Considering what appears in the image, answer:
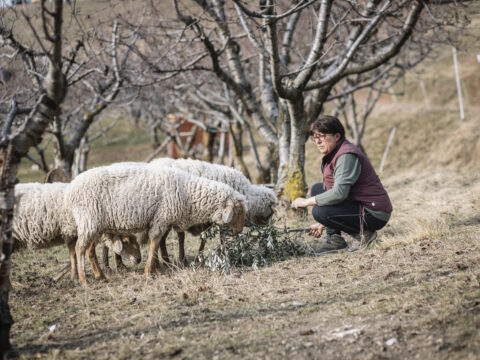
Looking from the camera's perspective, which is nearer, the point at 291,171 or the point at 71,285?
the point at 71,285

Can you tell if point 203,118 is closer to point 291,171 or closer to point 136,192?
point 291,171

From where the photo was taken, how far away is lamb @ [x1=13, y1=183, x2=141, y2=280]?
597 centimetres

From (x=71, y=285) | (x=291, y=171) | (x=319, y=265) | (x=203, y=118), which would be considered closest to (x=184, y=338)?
(x=319, y=265)

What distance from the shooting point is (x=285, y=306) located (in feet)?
14.1

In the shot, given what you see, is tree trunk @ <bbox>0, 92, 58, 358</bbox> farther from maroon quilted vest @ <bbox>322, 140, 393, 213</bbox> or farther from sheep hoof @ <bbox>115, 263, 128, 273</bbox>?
maroon quilted vest @ <bbox>322, 140, 393, 213</bbox>

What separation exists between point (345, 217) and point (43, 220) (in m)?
3.73

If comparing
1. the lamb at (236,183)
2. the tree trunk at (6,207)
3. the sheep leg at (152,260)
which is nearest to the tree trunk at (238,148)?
the lamb at (236,183)

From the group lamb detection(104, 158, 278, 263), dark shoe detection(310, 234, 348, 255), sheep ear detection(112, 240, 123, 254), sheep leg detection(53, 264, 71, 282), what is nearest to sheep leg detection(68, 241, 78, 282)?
sheep leg detection(53, 264, 71, 282)

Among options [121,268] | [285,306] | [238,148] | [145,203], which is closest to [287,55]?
[238,148]

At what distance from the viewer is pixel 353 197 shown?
19.4 ft

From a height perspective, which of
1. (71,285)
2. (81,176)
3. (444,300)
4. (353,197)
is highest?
(81,176)

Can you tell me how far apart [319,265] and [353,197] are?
3.11ft

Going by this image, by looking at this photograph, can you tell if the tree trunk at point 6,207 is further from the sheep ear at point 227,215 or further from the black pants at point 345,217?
the black pants at point 345,217

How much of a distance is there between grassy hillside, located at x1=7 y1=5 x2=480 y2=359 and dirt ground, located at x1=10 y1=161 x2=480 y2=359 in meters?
0.01
